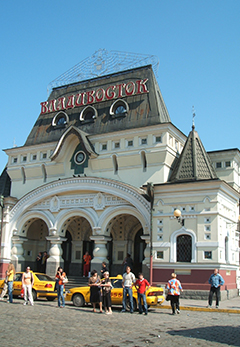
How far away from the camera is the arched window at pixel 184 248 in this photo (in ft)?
69.1

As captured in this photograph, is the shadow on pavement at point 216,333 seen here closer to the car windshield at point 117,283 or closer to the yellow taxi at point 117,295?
the yellow taxi at point 117,295

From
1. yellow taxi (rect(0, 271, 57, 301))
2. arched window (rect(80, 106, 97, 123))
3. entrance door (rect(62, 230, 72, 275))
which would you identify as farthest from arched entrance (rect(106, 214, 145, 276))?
yellow taxi (rect(0, 271, 57, 301))

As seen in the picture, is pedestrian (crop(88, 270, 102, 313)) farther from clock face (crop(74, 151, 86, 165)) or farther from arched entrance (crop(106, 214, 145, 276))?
clock face (crop(74, 151, 86, 165))

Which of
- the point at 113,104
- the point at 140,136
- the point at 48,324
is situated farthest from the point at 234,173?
the point at 48,324

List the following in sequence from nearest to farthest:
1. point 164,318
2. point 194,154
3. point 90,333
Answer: point 90,333 < point 164,318 < point 194,154

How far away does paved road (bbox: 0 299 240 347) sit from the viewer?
386 inches

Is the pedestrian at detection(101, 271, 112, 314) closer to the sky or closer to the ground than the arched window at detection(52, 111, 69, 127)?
closer to the ground

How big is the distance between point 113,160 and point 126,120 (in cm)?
293

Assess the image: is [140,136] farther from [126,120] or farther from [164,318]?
[164,318]

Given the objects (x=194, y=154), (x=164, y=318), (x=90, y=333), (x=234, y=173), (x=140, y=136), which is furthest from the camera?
(x=234, y=173)

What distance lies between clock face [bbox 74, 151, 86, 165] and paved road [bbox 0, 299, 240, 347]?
12.8m

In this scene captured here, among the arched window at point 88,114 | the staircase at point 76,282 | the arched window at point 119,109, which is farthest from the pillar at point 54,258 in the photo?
the arched window at point 119,109

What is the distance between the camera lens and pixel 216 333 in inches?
440

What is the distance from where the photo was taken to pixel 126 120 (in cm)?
2669
